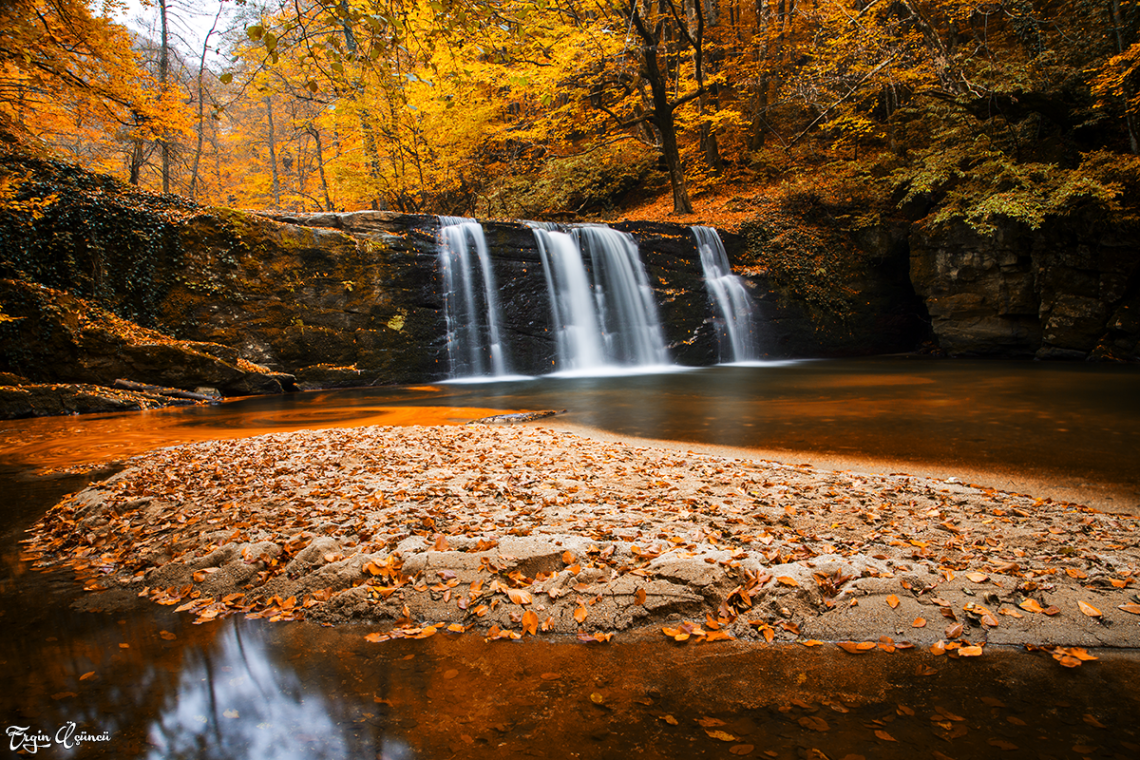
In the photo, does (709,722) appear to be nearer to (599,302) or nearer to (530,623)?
(530,623)

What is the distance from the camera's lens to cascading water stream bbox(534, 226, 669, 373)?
1538cm

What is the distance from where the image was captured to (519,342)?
14906 mm

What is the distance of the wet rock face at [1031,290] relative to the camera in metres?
13.0

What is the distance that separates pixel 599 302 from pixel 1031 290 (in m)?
11.3

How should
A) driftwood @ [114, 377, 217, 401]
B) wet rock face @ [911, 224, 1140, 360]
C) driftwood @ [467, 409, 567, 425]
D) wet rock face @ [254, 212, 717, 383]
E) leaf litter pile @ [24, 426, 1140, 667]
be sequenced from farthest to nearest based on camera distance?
1. wet rock face @ [911, 224, 1140, 360]
2. wet rock face @ [254, 212, 717, 383]
3. driftwood @ [114, 377, 217, 401]
4. driftwood @ [467, 409, 567, 425]
5. leaf litter pile @ [24, 426, 1140, 667]

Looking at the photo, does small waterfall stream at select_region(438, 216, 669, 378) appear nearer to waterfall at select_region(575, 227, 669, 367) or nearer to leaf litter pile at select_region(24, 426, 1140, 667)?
waterfall at select_region(575, 227, 669, 367)

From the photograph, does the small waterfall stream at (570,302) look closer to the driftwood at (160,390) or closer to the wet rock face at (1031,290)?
the driftwood at (160,390)

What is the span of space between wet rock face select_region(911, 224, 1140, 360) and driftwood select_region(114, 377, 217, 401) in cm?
1833

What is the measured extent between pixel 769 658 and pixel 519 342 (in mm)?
13012

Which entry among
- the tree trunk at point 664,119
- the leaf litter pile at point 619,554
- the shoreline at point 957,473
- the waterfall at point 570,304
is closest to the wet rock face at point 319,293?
the waterfall at point 570,304

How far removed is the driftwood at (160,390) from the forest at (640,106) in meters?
3.62

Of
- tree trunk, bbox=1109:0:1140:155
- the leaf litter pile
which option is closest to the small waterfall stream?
the leaf litter pile

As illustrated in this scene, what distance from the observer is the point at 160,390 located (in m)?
10.5

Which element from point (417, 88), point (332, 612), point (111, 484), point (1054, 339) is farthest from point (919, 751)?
point (417, 88)
